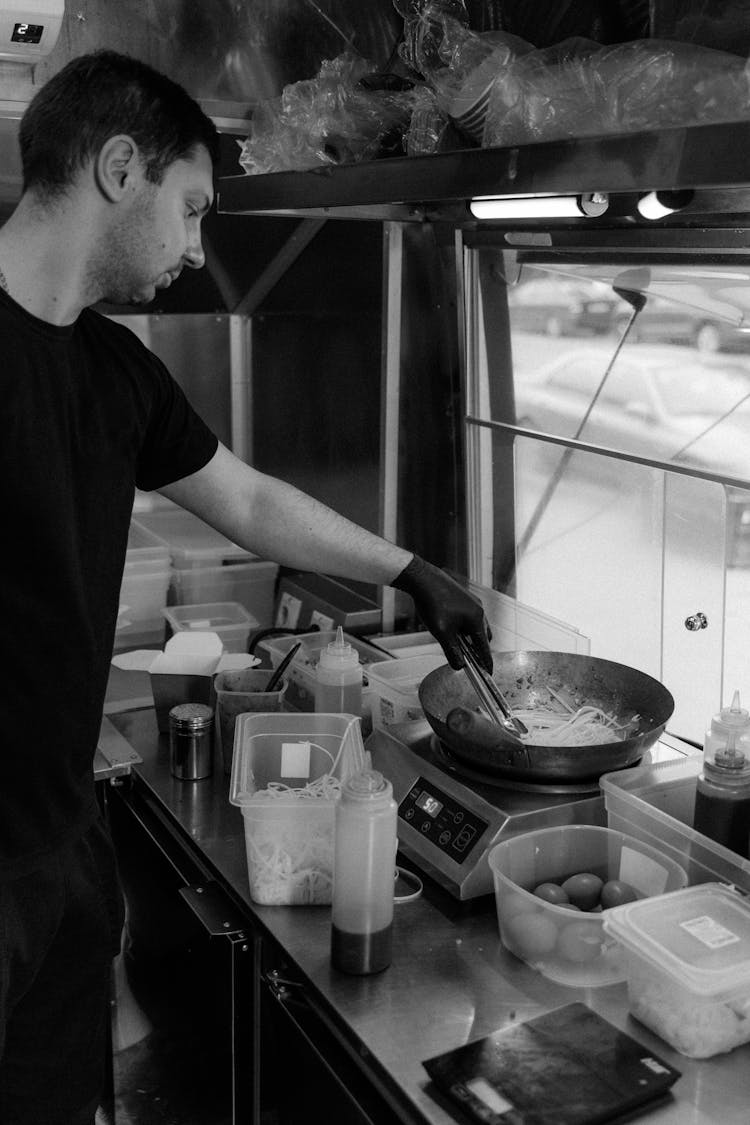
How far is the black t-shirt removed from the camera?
1.66m

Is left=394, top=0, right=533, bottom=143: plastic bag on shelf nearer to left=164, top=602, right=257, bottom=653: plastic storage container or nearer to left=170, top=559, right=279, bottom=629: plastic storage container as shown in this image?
left=164, top=602, right=257, bottom=653: plastic storage container

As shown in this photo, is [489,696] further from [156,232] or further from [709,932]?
[156,232]

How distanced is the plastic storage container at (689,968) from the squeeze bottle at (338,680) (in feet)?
2.71

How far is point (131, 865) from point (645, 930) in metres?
1.22

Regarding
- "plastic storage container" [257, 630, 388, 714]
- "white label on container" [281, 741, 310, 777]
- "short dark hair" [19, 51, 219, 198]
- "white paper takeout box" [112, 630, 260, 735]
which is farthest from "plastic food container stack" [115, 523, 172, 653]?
"short dark hair" [19, 51, 219, 198]

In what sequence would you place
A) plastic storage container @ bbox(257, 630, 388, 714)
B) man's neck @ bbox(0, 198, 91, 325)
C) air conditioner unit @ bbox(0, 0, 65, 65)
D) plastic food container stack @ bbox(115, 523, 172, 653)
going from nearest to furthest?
man's neck @ bbox(0, 198, 91, 325), plastic storage container @ bbox(257, 630, 388, 714), air conditioner unit @ bbox(0, 0, 65, 65), plastic food container stack @ bbox(115, 523, 172, 653)

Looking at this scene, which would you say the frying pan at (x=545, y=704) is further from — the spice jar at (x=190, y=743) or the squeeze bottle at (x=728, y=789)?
the spice jar at (x=190, y=743)

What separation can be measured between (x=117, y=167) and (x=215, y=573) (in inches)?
73.8

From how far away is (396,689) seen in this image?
2.21 meters

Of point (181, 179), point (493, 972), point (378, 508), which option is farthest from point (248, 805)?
point (378, 508)

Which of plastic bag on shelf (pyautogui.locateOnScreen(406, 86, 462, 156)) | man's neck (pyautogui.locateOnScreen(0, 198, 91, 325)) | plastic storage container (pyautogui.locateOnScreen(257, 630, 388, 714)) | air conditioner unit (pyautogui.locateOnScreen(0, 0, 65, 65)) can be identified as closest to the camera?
man's neck (pyautogui.locateOnScreen(0, 198, 91, 325))

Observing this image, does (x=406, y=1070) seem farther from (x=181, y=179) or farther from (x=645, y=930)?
(x=181, y=179)

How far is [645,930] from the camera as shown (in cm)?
148

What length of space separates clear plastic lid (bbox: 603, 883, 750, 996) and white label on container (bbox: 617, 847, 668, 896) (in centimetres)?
5
